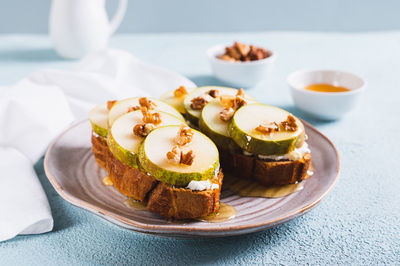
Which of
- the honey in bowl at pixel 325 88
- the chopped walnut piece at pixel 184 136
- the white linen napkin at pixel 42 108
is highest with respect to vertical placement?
the chopped walnut piece at pixel 184 136

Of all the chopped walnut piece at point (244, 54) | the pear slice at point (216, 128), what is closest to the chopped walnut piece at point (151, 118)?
the pear slice at point (216, 128)

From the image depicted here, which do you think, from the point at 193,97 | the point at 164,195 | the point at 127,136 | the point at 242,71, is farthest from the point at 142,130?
the point at 242,71

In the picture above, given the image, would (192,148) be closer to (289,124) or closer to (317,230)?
(289,124)

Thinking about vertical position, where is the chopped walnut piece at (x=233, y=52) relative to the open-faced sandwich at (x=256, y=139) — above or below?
below

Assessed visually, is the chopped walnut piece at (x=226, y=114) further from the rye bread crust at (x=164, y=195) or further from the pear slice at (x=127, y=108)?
the rye bread crust at (x=164, y=195)

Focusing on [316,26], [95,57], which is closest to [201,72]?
[95,57]

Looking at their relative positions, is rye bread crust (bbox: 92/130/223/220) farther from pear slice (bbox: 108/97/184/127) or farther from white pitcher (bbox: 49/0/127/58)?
white pitcher (bbox: 49/0/127/58)
